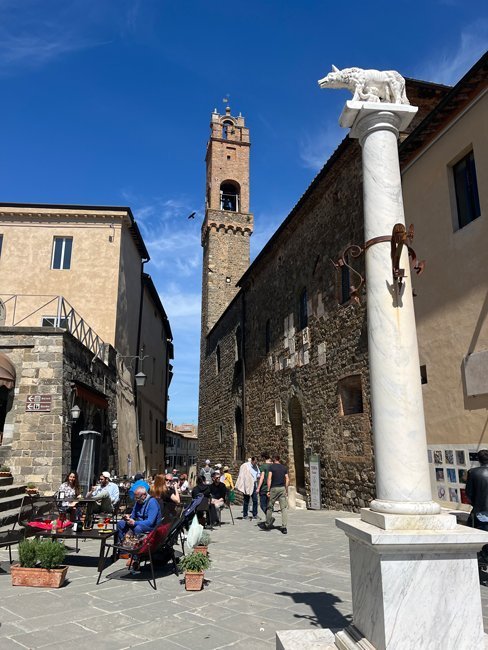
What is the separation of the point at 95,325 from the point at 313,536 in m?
10.7

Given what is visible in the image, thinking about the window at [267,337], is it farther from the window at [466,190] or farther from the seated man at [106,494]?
the window at [466,190]

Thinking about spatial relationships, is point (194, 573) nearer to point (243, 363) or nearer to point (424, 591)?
point (424, 591)

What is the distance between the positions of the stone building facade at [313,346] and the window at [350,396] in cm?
2

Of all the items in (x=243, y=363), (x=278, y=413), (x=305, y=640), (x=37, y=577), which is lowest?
(x=37, y=577)

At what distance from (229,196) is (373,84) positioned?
3143 centimetres

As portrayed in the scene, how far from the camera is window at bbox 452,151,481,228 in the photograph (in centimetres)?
792

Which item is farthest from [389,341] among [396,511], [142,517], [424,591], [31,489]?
[31,489]

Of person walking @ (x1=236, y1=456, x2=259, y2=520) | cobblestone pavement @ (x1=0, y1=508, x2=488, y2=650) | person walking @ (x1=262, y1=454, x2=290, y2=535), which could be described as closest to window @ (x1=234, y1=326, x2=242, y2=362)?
person walking @ (x1=236, y1=456, x2=259, y2=520)

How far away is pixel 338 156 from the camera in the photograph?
11.9 m

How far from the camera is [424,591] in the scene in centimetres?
264

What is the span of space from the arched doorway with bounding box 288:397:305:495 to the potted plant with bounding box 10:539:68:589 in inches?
416

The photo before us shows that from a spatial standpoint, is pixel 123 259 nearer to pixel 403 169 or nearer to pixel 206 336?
pixel 403 169

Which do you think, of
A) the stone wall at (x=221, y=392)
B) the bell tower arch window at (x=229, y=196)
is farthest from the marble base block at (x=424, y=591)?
the bell tower arch window at (x=229, y=196)

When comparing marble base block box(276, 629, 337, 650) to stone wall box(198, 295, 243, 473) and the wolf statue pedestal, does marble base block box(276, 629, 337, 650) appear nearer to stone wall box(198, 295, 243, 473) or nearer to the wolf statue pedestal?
the wolf statue pedestal
